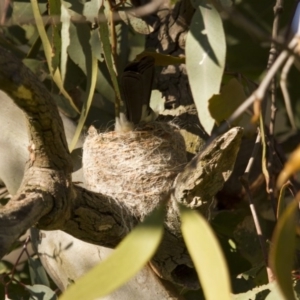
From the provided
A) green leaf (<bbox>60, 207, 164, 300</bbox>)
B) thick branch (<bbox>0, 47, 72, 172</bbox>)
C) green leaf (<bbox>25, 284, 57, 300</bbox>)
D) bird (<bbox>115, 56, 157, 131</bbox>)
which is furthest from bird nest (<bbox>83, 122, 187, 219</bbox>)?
green leaf (<bbox>60, 207, 164, 300</bbox>)

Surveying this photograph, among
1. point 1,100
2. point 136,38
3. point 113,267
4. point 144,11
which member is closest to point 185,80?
point 136,38

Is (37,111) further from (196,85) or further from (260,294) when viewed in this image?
(260,294)

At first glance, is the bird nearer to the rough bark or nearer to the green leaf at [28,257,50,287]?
the rough bark

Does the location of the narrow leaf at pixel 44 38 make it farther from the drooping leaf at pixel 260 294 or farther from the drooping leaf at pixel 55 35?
the drooping leaf at pixel 260 294

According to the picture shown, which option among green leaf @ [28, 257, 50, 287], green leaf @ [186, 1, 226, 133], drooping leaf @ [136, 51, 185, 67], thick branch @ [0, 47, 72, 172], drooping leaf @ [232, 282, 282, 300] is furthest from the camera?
green leaf @ [28, 257, 50, 287]

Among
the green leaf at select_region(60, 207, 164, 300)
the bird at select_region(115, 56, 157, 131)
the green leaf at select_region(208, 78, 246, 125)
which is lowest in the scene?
the bird at select_region(115, 56, 157, 131)

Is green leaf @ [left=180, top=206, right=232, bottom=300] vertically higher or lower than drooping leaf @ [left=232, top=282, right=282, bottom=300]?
higher

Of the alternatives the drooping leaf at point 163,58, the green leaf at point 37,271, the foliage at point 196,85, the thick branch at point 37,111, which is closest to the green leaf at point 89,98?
the foliage at point 196,85
